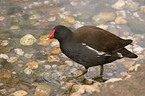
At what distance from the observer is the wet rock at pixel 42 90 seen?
3530 mm

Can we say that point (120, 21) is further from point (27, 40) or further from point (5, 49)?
point (5, 49)

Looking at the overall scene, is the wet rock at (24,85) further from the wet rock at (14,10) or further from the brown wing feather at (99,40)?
the wet rock at (14,10)

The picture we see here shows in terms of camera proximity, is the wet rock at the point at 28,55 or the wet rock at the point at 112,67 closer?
the wet rock at the point at 112,67

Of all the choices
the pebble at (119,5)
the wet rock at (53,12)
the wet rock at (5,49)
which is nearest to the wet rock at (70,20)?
the wet rock at (53,12)

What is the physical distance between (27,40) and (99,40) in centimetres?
200

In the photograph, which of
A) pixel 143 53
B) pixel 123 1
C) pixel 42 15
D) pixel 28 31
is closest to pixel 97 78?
pixel 143 53

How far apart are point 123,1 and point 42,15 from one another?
8.13 ft

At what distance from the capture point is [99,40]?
3.49 meters

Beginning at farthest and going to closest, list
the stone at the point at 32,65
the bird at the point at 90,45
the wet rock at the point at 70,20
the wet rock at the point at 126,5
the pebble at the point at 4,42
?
the wet rock at the point at 126,5, the wet rock at the point at 70,20, the pebble at the point at 4,42, the stone at the point at 32,65, the bird at the point at 90,45

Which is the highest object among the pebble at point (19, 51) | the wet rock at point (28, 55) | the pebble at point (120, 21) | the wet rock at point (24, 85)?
the pebble at point (120, 21)

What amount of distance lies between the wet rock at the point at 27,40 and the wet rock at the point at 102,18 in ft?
5.72

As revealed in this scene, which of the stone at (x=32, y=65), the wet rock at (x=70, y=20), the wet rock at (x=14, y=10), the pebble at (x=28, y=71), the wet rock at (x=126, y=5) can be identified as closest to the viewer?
the pebble at (x=28, y=71)

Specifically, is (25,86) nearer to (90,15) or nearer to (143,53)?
(143,53)

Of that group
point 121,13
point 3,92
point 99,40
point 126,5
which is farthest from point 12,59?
point 126,5
